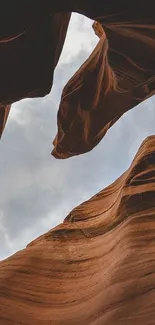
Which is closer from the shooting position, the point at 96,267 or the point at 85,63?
the point at 96,267

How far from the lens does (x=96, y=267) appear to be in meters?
8.27

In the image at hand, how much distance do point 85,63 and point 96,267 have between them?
140 inches

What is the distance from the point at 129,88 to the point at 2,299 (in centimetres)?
350

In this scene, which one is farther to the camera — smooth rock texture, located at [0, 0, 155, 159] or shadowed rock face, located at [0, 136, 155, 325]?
shadowed rock face, located at [0, 136, 155, 325]

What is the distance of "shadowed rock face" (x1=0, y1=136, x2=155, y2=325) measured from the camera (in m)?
7.00

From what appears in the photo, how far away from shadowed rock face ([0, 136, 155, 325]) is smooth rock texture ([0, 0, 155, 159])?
1.00 meters

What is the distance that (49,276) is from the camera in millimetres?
8719

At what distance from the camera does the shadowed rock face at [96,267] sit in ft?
23.0

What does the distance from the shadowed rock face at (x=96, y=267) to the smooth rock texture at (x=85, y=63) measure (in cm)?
100

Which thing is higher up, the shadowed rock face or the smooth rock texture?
the smooth rock texture

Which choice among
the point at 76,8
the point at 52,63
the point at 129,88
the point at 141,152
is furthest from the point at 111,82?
the point at 76,8

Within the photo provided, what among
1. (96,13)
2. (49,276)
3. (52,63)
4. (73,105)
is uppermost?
(96,13)

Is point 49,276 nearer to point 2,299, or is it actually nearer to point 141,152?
point 2,299

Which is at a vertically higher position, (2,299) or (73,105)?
(73,105)
